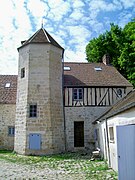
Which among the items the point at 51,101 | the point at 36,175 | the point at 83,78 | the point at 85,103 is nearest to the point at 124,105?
the point at 36,175

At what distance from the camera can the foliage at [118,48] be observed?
21109 mm

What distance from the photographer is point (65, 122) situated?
17328 millimetres

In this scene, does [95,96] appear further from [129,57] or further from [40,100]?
[129,57]

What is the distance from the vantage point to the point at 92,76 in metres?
19.3

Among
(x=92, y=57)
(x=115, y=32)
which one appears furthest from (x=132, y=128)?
(x=92, y=57)

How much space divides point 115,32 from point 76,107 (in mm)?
10268

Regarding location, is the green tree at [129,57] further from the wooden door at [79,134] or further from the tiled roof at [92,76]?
the wooden door at [79,134]

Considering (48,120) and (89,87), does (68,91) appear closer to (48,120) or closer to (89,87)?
(89,87)

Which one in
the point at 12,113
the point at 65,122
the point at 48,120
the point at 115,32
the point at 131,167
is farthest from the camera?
the point at 115,32

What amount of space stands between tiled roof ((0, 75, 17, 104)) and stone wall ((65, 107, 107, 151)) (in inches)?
195

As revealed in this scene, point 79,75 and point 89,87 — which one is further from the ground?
point 79,75

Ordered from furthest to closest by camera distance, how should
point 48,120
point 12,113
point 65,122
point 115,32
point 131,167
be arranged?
1. point 115,32
2. point 12,113
3. point 65,122
4. point 48,120
5. point 131,167

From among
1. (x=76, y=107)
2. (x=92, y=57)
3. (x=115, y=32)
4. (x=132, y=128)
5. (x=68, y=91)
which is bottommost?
(x=132, y=128)

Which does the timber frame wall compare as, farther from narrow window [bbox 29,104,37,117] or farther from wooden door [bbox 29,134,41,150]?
wooden door [bbox 29,134,41,150]
